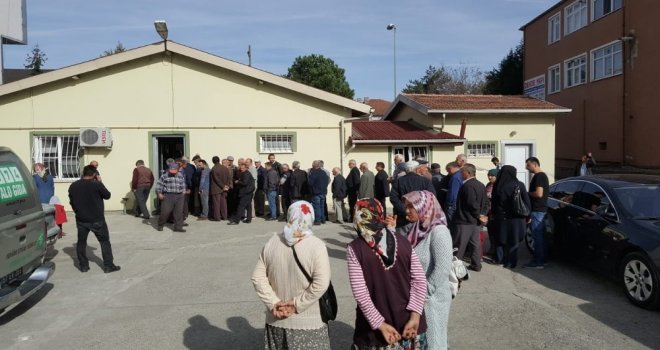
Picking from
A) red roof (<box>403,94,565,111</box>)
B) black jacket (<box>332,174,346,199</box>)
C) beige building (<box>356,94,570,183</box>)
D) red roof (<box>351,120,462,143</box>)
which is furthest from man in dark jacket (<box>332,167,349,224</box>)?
red roof (<box>403,94,565,111</box>)

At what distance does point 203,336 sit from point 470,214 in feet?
14.2

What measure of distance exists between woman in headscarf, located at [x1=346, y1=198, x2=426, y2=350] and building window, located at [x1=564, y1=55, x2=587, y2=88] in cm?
2473

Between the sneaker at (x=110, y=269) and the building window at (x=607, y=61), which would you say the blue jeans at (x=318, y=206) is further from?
the building window at (x=607, y=61)

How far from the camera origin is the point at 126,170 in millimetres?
14180

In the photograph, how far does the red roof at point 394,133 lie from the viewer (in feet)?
50.6

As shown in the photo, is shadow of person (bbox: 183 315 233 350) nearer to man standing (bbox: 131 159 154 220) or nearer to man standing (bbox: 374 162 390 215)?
man standing (bbox: 374 162 390 215)

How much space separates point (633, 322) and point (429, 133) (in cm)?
Answer: 1140

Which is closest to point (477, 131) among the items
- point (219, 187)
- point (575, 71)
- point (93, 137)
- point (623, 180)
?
point (219, 187)

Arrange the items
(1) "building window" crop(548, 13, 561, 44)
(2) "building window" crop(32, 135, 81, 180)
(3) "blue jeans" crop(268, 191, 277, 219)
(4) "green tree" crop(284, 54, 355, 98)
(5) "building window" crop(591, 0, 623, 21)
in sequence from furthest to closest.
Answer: (4) "green tree" crop(284, 54, 355, 98)
(1) "building window" crop(548, 13, 561, 44)
(5) "building window" crop(591, 0, 623, 21)
(2) "building window" crop(32, 135, 81, 180)
(3) "blue jeans" crop(268, 191, 277, 219)

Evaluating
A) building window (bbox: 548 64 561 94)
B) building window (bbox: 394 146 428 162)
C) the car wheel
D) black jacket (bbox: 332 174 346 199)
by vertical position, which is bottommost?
the car wheel

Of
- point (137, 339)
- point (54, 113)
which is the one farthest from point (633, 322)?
point (54, 113)

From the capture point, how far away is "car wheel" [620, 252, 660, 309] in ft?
18.6

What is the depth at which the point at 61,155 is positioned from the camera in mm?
14125

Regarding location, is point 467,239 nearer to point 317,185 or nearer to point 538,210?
point 538,210
